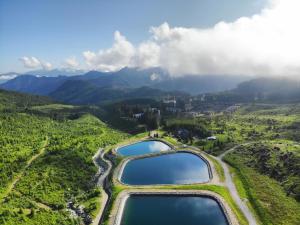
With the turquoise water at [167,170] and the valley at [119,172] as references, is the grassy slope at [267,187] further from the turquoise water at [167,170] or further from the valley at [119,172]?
the turquoise water at [167,170]

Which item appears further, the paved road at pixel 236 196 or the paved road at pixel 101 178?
the paved road at pixel 101 178

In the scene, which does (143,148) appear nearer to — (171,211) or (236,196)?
(236,196)

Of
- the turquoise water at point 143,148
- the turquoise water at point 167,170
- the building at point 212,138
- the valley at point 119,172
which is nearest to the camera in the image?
the valley at point 119,172

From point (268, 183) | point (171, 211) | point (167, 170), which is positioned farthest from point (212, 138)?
point (171, 211)

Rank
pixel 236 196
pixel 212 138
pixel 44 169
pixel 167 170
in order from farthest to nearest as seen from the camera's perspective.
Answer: pixel 212 138 < pixel 167 170 < pixel 44 169 < pixel 236 196

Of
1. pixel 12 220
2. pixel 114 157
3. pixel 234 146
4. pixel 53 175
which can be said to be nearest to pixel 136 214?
pixel 12 220

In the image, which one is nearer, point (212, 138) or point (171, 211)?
point (171, 211)

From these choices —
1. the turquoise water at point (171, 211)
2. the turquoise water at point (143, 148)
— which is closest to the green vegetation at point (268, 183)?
→ the turquoise water at point (171, 211)
